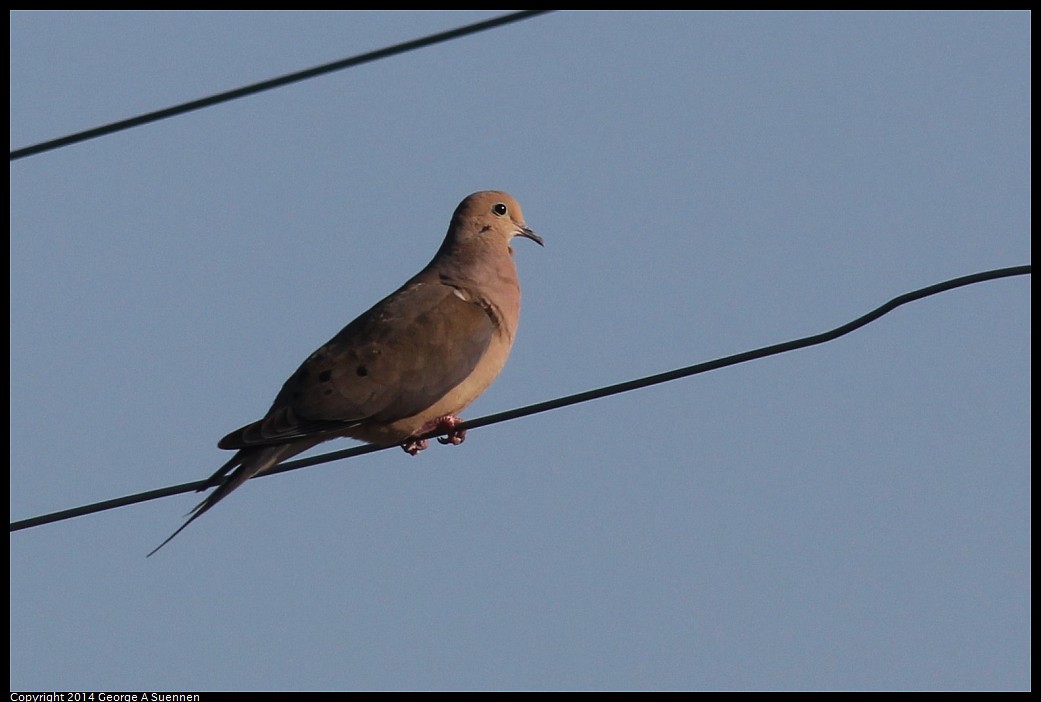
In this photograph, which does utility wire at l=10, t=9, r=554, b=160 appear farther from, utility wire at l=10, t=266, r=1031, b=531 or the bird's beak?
the bird's beak

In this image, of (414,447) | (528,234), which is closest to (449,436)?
(414,447)

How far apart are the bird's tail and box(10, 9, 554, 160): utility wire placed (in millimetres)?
1502

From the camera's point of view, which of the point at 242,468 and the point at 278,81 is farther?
the point at 242,468

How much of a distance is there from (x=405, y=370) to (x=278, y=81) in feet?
8.07

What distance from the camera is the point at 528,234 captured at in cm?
819

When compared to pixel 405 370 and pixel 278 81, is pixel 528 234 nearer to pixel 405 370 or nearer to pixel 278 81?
pixel 405 370

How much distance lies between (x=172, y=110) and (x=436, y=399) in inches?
96.9

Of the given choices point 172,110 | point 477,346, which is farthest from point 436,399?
point 172,110

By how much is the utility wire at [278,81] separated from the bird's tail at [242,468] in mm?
1502

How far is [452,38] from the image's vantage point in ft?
15.2

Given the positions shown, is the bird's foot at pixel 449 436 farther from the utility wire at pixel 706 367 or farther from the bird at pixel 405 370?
the utility wire at pixel 706 367

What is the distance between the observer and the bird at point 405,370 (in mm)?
6648

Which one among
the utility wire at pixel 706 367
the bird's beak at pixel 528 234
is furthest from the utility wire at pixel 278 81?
the bird's beak at pixel 528 234

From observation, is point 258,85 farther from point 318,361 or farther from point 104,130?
point 318,361
